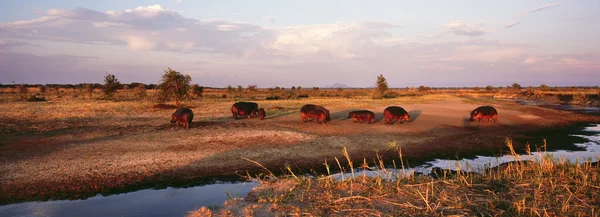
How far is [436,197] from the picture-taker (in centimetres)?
576

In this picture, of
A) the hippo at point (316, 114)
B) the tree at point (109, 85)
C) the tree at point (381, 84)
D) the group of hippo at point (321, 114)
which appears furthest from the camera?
the tree at point (381, 84)

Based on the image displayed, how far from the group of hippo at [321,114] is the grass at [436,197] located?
11.2 metres

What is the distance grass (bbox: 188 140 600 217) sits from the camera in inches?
206

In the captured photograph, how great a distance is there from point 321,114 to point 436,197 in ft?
44.0

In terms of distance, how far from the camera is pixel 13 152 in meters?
11.7

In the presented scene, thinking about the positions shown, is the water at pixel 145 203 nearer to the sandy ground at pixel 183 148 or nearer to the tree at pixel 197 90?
the sandy ground at pixel 183 148

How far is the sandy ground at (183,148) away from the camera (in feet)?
30.0

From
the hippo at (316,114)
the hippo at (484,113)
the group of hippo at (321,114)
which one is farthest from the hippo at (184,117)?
the hippo at (484,113)

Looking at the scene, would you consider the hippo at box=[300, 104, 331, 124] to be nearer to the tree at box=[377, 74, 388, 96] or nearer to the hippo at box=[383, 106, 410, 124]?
the hippo at box=[383, 106, 410, 124]

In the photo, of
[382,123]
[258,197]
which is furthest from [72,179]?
[382,123]

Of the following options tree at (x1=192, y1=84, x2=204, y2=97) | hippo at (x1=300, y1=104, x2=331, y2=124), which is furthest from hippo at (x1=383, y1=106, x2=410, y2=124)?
tree at (x1=192, y1=84, x2=204, y2=97)

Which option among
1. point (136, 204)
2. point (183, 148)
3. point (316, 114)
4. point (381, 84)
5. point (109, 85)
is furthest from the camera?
point (381, 84)

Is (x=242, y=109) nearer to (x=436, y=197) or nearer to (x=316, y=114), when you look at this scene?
(x=316, y=114)

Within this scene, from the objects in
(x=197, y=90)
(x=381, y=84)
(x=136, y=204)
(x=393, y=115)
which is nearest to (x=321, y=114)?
(x=393, y=115)
